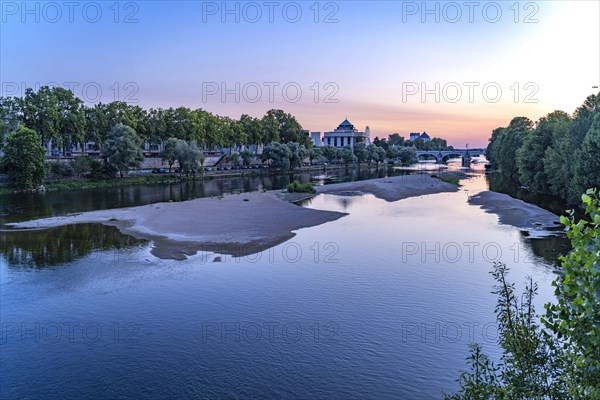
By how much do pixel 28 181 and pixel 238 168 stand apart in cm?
6904

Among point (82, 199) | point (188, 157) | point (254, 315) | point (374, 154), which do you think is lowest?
point (254, 315)

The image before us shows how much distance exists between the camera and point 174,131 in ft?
413

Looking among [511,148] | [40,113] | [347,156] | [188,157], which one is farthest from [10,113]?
[347,156]

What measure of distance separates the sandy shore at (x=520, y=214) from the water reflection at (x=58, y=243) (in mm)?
38266

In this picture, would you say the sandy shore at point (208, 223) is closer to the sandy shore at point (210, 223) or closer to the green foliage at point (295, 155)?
the sandy shore at point (210, 223)

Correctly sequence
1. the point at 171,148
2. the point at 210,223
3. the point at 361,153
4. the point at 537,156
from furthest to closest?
the point at 361,153 → the point at 171,148 → the point at 537,156 → the point at 210,223

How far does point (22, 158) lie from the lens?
257 feet

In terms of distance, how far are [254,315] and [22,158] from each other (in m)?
73.3

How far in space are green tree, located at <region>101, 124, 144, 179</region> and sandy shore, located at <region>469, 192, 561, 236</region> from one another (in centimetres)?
7127

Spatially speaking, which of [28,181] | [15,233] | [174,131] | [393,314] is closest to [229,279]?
[393,314]

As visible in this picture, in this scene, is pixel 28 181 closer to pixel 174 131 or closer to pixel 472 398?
pixel 174 131

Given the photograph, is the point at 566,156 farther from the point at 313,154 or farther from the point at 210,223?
the point at 313,154

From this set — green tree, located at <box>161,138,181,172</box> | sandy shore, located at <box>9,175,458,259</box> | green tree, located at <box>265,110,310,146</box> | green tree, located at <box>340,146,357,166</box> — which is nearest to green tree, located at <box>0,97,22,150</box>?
green tree, located at <box>161,138,181,172</box>

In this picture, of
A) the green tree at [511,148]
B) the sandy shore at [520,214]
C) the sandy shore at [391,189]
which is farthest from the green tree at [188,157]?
the green tree at [511,148]
